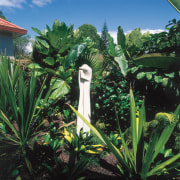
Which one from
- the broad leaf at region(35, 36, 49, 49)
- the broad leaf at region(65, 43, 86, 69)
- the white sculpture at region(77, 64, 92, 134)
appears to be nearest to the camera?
the white sculpture at region(77, 64, 92, 134)

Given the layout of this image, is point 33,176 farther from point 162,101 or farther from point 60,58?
point 60,58

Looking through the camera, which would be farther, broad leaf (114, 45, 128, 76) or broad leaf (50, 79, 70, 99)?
broad leaf (50, 79, 70, 99)

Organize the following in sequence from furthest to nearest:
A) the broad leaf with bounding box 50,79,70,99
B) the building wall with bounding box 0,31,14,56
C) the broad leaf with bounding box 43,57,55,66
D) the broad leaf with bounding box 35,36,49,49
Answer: the building wall with bounding box 0,31,14,56
the broad leaf with bounding box 35,36,49,49
the broad leaf with bounding box 43,57,55,66
the broad leaf with bounding box 50,79,70,99

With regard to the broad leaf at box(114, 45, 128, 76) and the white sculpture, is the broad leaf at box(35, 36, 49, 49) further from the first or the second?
the white sculpture

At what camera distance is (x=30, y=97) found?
176 cm

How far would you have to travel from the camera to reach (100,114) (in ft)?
11.8

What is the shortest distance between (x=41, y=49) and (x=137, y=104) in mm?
2982

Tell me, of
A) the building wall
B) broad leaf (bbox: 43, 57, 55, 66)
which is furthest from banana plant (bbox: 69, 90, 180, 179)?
the building wall

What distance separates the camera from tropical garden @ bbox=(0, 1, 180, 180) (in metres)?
1.36

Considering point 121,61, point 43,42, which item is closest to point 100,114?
point 121,61

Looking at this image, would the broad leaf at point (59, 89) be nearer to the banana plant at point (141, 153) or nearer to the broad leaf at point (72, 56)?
the broad leaf at point (72, 56)

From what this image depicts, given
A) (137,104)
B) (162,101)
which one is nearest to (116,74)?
(137,104)

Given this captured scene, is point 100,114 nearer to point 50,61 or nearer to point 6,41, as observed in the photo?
point 50,61

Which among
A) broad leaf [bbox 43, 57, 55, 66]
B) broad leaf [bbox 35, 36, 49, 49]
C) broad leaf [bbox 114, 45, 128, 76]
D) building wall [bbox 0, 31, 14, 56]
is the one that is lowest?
broad leaf [bbox 114, 45, 128, 76]
